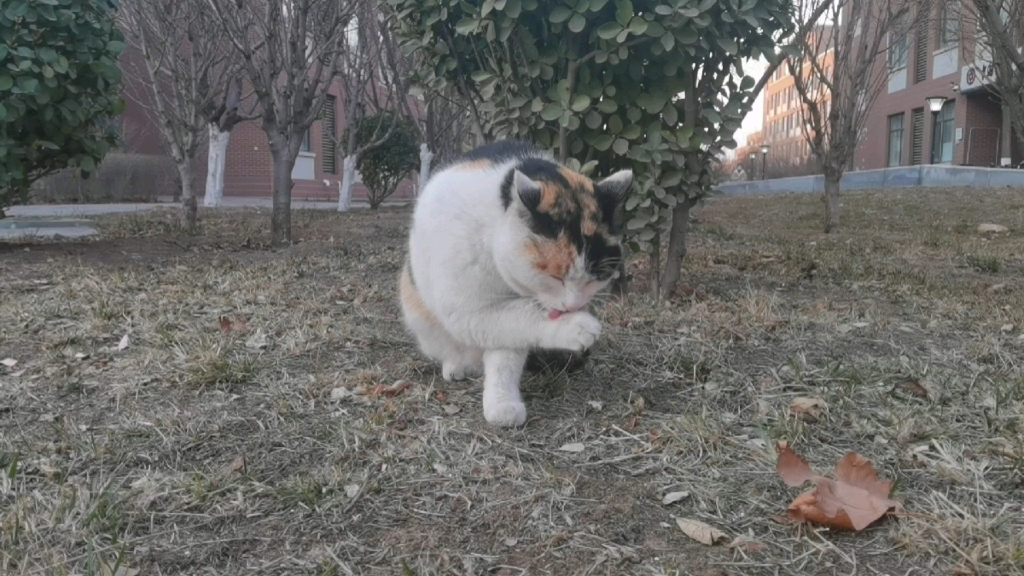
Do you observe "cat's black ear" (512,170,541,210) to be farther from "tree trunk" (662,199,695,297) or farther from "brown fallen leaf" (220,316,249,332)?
"tree trunk" (662,199,695,297)

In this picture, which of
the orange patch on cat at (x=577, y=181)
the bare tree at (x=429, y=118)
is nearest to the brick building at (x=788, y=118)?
the orange patch on cat at (x=577, y=181)

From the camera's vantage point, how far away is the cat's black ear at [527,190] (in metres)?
2.33

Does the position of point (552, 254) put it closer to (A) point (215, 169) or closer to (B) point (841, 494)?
(B) point (841, 494)

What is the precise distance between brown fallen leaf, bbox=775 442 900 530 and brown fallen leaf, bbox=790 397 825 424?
0.43 m

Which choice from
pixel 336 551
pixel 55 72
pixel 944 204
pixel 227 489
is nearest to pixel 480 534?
pixel 336 551

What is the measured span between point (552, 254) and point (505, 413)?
59cm

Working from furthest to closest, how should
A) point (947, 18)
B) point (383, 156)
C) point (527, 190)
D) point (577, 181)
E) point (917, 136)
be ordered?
1. point (917, 136)
2. point (383, 156)
3. point (947, 18)
4. point (577, 181)
5. point (527, 190)

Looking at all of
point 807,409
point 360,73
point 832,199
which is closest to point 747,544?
point 807,409

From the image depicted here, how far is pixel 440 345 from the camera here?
3.12 m

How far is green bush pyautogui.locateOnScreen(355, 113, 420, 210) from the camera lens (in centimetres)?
1619

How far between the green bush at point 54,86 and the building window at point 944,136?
85.2 ft

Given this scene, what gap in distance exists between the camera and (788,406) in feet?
9.03

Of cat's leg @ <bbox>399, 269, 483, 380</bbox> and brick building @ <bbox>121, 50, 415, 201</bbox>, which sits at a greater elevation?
brick building @ <bbox>121, 50, 415, 201</bbox>

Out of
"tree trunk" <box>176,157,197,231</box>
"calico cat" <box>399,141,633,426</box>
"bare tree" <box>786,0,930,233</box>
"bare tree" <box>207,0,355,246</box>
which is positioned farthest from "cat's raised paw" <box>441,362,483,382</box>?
"bare tree" <box>786,0,930,233</box>
